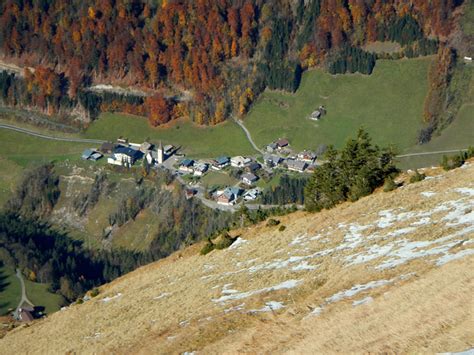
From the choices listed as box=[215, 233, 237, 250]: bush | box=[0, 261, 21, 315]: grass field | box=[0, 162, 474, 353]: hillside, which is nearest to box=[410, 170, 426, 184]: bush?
box=[0, 162, 474, 353]: hillside

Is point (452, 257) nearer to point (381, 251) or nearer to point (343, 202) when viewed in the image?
point (381, 251)

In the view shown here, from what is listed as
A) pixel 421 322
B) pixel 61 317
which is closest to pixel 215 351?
pixel 421 322

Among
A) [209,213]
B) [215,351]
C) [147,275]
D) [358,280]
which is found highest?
[358,280]

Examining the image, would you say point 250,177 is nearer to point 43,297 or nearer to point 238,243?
point 43,297


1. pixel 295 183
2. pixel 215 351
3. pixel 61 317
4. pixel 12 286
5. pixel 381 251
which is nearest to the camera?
pixel 215 351

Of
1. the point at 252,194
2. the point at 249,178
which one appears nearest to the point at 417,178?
the point at 252,194
